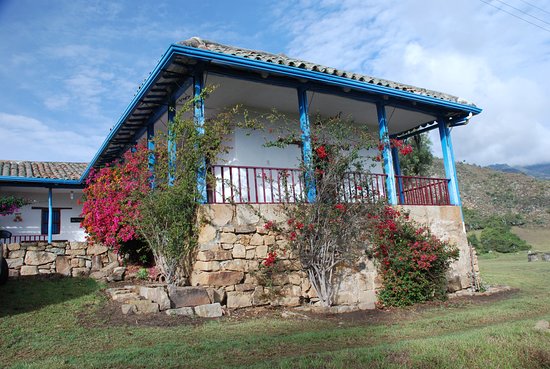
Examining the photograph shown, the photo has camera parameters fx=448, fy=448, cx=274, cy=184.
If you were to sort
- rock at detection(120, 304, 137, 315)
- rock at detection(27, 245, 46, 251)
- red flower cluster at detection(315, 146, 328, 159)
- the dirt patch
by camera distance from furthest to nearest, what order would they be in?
rock at detection(27, 245, 46, 251), red flower cluster at detection(315, 146, 328, 159), rock at detection(120, 304, 137, 315), the dirt patch

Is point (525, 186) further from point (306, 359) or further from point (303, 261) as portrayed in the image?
point (306, 359)

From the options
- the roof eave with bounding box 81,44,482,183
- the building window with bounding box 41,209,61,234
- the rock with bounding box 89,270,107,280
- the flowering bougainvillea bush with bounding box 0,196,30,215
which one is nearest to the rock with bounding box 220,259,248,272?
the roof eave with bounding box 81,44,482,183

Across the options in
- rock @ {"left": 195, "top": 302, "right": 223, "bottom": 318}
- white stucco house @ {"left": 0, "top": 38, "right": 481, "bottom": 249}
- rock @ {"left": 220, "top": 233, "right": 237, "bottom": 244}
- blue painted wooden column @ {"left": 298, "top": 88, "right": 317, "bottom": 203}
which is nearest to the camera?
rock @ {"left": 195, "top": 302, "right": 223, "bottom": 318}

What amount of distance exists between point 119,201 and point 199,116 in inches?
103

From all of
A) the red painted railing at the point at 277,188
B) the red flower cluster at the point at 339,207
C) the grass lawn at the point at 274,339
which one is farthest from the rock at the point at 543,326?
the red painted railing at the point at 277,188

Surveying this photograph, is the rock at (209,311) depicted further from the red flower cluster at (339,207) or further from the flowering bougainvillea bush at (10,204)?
the flowering bougainvillea bush at (10,204)

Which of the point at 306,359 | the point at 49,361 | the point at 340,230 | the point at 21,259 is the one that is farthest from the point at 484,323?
the point at 21,259

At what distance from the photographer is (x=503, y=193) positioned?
1622 inches

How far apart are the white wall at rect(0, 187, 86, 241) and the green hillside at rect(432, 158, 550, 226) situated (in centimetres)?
2701

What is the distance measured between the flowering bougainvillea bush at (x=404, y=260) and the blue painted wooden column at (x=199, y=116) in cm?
323

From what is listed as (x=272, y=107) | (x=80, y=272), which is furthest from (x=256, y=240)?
(x=80, y=272)

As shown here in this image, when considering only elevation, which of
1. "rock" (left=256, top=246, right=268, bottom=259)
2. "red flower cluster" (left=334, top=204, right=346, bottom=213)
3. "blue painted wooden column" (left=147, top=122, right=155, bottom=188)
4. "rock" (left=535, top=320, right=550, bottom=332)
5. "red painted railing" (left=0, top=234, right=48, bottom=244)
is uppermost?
"blue painted wooden column" (left=147, top=122, right=155, bottom=188)

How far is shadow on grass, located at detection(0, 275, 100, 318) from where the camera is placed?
24.3 feet

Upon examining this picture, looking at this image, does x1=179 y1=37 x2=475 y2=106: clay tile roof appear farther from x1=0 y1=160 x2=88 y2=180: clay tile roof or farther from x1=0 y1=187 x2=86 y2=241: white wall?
x1=0 y1=187 x2=86 y2=241: white wall
